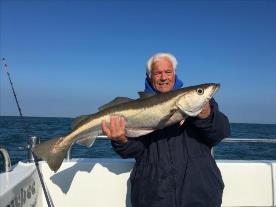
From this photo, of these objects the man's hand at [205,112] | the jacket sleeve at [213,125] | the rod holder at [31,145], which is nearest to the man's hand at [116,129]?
the jacket sleeve at [213,125]

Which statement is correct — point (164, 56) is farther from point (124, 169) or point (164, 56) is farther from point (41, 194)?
point (41, 194)

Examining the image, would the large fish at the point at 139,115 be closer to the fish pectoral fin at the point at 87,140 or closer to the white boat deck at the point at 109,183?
the fish pectoral fin at the point at 87,140

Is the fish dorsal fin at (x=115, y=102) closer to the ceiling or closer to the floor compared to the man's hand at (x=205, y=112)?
closer to the ceiling

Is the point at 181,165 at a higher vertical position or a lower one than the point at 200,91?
lower

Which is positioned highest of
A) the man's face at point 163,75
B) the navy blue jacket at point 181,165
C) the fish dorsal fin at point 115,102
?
the man's face at point 163,75

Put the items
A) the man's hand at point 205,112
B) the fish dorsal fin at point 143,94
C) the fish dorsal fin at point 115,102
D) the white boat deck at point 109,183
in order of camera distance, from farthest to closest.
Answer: the white boat deck at point 109,183 < the fish dorsal fin at point 115,102 < the fish dorsal fin at point 143,94 < the man's hand at point 205,112

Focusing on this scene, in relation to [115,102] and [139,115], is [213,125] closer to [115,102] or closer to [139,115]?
[139,115]

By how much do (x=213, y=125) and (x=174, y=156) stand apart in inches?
20.5

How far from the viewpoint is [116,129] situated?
4.06 m

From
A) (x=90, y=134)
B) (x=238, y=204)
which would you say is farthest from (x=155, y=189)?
(x=238, y=204)

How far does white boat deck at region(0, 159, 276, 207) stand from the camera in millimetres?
5180

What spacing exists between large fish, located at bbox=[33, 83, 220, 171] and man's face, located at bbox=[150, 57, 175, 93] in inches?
6.9

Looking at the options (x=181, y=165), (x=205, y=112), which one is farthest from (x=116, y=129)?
(x=205, y=112)

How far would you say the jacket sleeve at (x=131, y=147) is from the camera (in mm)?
4082
